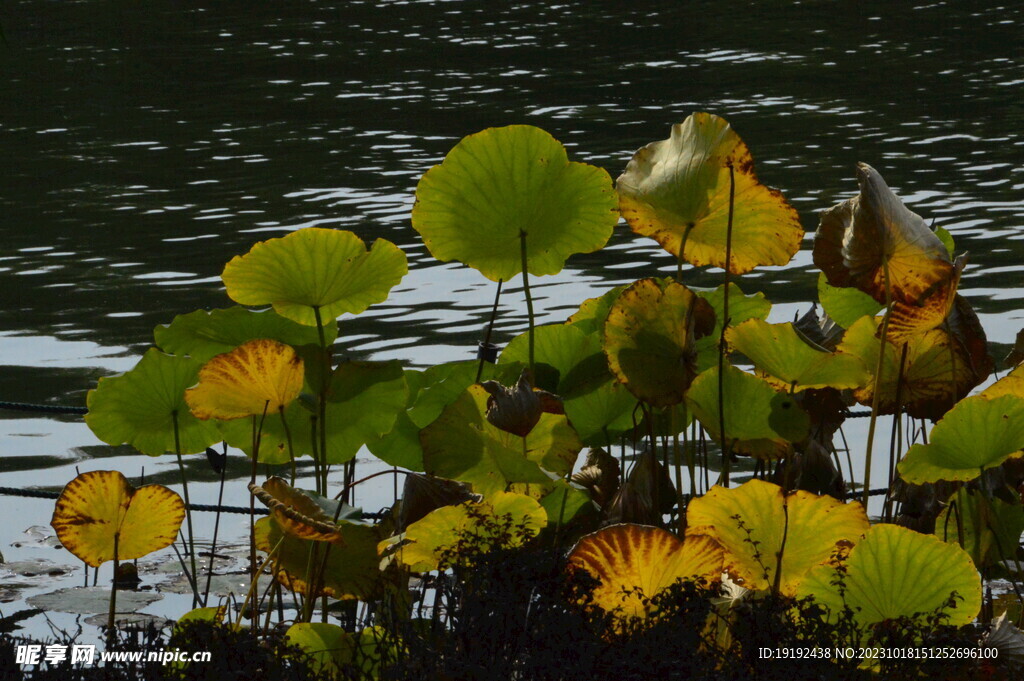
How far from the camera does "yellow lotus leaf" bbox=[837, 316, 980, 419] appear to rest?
2.05 metres

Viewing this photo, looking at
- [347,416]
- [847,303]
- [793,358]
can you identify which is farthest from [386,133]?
[793,358]

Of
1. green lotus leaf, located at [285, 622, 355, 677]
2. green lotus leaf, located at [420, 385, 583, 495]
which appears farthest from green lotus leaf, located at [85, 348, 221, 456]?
green lotus leaf, located at [285, 622, 355, 677]

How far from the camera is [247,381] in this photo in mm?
1901

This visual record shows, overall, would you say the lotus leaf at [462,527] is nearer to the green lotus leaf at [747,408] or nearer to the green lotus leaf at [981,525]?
the green lotus leaf at [747,408]

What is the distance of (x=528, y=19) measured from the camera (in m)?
16.0

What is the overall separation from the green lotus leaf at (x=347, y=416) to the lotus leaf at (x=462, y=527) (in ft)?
0.96

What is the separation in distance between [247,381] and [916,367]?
0.94 meters

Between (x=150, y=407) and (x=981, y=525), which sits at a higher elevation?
(x=150, y=407)

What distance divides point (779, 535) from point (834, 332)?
61 centimetres

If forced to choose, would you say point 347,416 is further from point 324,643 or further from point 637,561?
point 637,561

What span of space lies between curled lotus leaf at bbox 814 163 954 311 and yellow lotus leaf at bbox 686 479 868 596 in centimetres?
33

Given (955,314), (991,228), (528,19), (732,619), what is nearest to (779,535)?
(732,619)

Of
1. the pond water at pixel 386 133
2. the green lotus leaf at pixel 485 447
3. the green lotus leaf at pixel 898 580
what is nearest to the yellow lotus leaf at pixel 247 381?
the green lotus leaf at pixel 485 447

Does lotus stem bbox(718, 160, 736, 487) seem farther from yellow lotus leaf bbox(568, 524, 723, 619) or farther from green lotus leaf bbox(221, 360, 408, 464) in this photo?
green lotus leaf bbox(221, 360, 408, 464)
